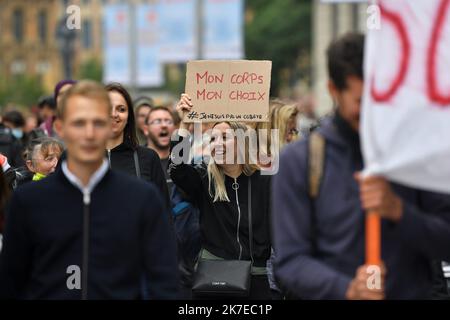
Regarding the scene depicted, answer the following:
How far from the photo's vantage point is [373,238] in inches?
166

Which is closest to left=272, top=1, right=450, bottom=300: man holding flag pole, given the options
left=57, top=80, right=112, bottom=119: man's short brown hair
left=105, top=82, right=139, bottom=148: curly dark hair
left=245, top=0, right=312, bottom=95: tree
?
left=57, top=80, right=112, bottom=119: man's short brown hair

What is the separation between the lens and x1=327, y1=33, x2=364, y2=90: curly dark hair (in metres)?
4.37

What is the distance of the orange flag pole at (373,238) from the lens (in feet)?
13.8

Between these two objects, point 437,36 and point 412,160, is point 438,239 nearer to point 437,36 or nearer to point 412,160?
point 412,160

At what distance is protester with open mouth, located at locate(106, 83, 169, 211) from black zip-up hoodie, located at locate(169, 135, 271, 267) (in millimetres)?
292

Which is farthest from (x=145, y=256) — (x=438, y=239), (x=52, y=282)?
(x=438, y=239)

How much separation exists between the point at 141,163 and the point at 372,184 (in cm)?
342

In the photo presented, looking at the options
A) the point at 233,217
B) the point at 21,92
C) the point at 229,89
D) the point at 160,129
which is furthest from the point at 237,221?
the point at 21,92

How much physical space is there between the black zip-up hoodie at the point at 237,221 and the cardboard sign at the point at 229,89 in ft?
3.44

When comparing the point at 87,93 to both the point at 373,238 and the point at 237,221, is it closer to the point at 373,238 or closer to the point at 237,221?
the point at 373,238

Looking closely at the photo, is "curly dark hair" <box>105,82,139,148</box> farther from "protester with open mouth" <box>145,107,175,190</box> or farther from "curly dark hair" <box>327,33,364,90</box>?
"curly dark hair" <box>327,33,364,90</box>

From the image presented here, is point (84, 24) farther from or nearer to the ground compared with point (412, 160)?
farther from the ground

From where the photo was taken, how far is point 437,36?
13.8 feet

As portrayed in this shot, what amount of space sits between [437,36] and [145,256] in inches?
51.4
